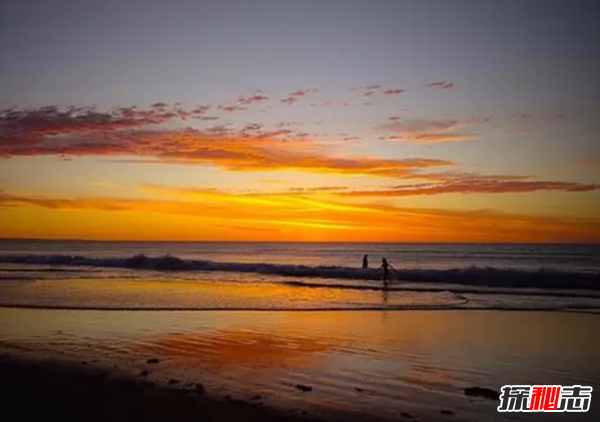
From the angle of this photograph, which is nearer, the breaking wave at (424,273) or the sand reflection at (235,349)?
the sand reflection at (235,349)

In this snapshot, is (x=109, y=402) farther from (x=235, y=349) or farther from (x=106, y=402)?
(x=235, y=349)

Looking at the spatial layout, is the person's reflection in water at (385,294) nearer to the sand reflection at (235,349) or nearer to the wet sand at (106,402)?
the sand reflection at (235,349)

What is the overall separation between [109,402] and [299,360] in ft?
9.81

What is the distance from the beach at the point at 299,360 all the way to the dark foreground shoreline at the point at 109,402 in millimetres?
31

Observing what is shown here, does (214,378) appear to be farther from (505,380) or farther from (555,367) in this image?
(555,367)

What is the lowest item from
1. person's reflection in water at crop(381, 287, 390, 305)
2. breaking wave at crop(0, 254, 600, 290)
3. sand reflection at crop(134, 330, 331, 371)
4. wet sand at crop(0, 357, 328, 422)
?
wet sand at crop(0, 357, 328, 422)

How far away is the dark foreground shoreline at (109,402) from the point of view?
19.4 feet

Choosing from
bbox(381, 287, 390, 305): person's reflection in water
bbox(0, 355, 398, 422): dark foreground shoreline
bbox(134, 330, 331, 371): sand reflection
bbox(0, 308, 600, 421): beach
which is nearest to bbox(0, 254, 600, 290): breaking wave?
bbox(381, 287, 390, 305): person's reflection in water

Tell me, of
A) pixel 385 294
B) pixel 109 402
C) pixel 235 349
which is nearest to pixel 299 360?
pixel 235 349

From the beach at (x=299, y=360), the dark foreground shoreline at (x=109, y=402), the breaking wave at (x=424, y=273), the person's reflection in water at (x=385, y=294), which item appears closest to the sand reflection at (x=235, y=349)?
the beach at (x=299, y=360)

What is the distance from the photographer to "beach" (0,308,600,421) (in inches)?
251

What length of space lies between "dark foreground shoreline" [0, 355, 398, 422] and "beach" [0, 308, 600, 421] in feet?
0.10

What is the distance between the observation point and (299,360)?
28.2 feet

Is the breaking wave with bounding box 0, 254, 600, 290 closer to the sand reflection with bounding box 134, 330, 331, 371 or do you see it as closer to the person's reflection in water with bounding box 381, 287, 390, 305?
the person's reflection in water with bounding box 381, 287, 390, 305
